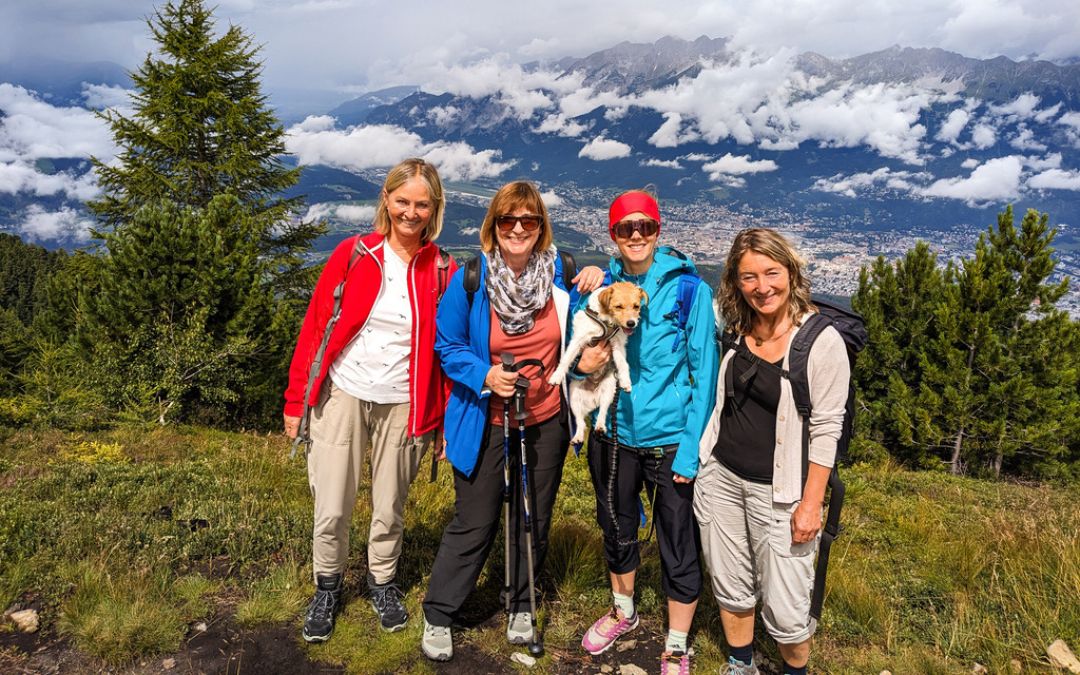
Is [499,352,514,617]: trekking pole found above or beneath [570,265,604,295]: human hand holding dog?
beneath

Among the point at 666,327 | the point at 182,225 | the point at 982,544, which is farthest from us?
the point at 182,225

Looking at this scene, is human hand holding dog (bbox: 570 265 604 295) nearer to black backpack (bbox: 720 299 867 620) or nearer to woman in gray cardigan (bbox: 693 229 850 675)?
woman in gray cardigan (bbox: 693 229 850 675)

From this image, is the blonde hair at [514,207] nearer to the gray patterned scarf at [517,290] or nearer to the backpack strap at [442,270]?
the gray patterned scarf at [517,290]

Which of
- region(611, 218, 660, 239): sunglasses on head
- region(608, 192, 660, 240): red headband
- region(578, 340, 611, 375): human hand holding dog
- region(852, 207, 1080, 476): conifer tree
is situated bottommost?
region(852, 207, 1080, 476): conifer tree

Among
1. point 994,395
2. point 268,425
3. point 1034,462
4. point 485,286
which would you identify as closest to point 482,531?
point 485,286

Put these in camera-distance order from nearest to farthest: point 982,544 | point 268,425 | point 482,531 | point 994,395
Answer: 1. point 482,531
2. point 982,544
3. point 994,395
4. point 268,425

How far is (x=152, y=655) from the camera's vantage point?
2973 millimetres

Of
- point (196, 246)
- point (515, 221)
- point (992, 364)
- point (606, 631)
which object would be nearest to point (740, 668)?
point (606, 631)

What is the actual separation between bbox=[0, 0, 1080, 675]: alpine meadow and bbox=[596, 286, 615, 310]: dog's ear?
2173 mm

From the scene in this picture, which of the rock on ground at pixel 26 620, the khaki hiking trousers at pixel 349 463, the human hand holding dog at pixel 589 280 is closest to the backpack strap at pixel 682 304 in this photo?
the human hand holding dog at pixel 589 280

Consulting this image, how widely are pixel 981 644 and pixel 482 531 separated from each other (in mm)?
3038

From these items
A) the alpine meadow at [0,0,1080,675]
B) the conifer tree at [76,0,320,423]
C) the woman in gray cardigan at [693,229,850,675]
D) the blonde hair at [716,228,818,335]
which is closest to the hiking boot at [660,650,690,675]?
the alpine meadow at [0,0,1080,675]

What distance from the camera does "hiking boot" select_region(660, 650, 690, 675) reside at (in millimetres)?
3117

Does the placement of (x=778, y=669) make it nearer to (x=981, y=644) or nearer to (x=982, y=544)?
(x=981, y=644)
